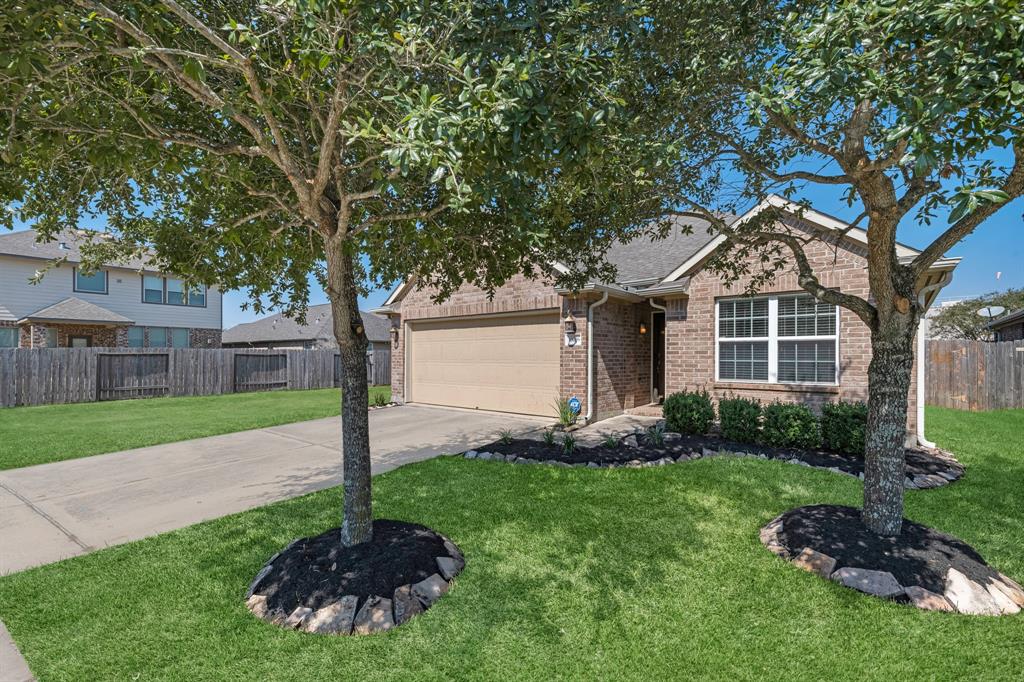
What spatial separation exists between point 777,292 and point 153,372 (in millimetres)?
19262

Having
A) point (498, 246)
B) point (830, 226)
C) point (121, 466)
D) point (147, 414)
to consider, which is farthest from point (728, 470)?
point (147, 414)

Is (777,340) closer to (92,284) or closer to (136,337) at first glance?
(136,337)

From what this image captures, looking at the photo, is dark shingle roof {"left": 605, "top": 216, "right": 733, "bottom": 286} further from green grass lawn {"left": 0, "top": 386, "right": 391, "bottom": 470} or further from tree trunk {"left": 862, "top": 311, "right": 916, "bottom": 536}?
green grass lawn {"left": 0, "top": 386, "right": 391, "bottom": 470}

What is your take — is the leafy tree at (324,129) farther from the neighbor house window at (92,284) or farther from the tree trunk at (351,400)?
the neighbor house window at (92,284)

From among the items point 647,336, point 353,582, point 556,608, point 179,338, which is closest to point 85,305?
point 179,338

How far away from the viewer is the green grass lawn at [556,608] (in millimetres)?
2711

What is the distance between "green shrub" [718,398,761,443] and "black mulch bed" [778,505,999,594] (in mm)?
3244

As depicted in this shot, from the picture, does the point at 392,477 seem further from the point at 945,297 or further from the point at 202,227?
the point at 945,297

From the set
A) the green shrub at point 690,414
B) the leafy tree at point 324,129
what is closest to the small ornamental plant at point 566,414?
the green shrub at point 690,414

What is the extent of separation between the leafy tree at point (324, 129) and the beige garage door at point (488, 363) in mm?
5512

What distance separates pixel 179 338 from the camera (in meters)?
22.7

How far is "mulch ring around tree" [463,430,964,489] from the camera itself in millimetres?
6268

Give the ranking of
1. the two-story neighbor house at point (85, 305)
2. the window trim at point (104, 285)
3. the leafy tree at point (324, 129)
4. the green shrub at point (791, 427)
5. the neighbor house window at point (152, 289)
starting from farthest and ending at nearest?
the neighbor house window at point (152, 289)
the window trim at point (104, 285)
the two-story neighbor house at point (85, 305)
the green shrub at point (791, 427)
the leafy tree at point (324, 129)

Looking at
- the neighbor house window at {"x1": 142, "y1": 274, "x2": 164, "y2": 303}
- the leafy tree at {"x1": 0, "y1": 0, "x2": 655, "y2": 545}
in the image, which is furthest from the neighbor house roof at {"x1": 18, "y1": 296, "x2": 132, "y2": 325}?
the leafy tree at {"x1": 0, "y1": 0, "x2": 655, "y2": 545}
